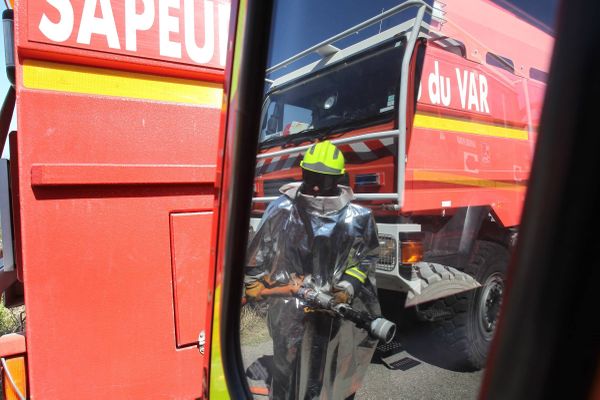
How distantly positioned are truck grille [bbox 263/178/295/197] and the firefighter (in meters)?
0.02

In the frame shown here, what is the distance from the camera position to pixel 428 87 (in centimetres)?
138

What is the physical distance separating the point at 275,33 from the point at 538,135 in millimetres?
746

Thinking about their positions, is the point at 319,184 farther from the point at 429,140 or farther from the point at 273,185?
the point at 429,140

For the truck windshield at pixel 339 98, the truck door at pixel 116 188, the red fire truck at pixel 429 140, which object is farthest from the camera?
the truck door at pixel 116 188

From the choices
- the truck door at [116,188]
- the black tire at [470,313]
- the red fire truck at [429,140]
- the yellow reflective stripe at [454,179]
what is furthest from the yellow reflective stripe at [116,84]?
the black tire at [470,313]

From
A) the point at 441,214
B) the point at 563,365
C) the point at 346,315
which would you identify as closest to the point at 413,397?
the point at 346,315

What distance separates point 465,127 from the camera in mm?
1058

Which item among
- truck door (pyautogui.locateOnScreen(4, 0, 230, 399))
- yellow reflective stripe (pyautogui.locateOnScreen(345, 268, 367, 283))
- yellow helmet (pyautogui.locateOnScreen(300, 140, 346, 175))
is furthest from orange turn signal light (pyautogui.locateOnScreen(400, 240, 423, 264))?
truck door (pyautogui.locateOnScreen(4, 0, 230, 399))

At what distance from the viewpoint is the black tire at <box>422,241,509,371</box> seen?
0.69 m

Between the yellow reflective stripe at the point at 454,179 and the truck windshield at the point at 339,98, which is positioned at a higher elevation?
the truck windshield at the point at 339,98

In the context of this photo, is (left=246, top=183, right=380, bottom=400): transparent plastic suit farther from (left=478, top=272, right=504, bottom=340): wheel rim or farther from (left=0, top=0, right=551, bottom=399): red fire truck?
(left=478, top=272, right=504, bottom=340): wheel rim

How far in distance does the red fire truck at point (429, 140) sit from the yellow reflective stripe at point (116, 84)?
0.70 metres

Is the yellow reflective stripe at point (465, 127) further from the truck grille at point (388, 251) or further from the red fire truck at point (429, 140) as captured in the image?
the truck grille at point (388, 251)

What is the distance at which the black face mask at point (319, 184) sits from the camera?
0.95 m
